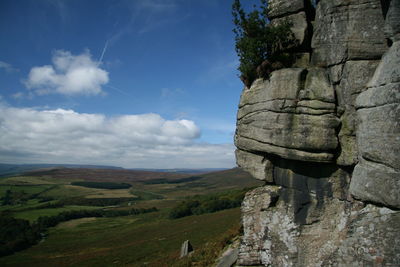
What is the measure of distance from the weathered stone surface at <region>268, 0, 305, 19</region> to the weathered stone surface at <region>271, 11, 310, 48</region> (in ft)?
1.00

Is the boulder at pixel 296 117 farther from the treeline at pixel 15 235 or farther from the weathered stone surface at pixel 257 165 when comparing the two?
the treeline at pixel 15 235

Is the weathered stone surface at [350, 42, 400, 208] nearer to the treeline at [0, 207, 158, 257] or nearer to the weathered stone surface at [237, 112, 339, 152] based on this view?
the weathered stone surface at [237, 112, 339, 152]

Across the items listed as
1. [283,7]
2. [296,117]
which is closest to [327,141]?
[296,117]

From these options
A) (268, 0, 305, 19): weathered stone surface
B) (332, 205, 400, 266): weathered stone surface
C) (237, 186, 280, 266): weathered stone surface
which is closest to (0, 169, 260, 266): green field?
(237, 186, 280, 266): weathered stone surface

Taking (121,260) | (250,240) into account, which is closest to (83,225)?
(121,260)

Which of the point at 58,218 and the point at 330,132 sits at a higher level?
the point at 330,132

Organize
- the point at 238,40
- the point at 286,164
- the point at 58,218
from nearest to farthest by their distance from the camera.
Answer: the point at 286,164 < the point at 238,40 < the point at 58,218

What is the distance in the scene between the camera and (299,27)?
13594 millimetres

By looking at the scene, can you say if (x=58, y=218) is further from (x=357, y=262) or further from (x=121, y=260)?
(x=357, y=262)

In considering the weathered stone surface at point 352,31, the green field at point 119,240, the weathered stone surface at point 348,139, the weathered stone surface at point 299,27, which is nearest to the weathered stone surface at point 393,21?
the weathered stone surface at point 352,31

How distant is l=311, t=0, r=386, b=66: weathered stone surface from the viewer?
435 inches

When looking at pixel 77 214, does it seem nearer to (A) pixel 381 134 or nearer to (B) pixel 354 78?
(B) pixel 354 78

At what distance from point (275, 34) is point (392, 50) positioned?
18.5 ft

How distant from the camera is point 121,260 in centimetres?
3581
